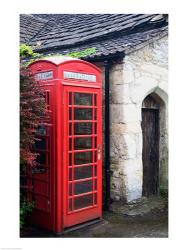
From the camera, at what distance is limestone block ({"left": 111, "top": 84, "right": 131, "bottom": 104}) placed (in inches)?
247

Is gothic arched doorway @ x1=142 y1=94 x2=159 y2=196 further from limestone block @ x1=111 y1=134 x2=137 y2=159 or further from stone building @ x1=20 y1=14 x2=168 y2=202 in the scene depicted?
limestone block @ x1=111 y1=134 x2=137 y2=159

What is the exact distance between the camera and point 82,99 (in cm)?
514

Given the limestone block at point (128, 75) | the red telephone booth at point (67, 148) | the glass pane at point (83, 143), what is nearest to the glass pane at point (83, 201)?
the red telephone booth at point (67, 148)

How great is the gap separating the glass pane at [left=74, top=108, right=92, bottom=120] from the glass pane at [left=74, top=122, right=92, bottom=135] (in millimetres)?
93

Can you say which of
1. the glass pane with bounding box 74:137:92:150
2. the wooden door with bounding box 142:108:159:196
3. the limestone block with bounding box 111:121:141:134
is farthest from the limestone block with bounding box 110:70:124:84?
the glass pane with bounding box 74:137:92:150

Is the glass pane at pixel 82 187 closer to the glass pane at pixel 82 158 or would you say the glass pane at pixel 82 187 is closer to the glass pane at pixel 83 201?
the glass pane at pixel 83 201

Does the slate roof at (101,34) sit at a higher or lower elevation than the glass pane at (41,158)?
higher

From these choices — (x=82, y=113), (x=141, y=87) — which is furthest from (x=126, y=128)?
(x=82, y=113)

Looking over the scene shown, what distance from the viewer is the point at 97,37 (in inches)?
287

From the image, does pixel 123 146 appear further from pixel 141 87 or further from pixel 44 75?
pixel 44 75

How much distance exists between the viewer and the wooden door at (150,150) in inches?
280

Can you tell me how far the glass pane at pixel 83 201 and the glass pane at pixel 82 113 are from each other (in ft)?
4.00

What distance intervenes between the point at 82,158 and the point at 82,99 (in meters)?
0.90
